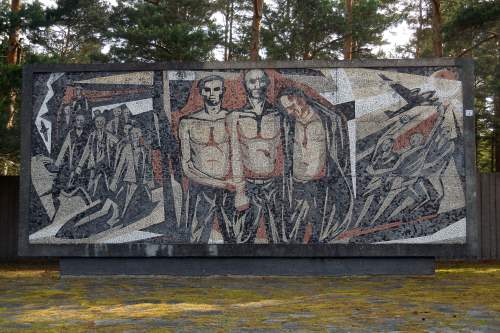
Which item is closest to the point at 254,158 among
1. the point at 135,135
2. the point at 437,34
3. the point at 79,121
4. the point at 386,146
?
the point at 135,135

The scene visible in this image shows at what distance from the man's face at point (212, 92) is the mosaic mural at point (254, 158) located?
2 centimetres

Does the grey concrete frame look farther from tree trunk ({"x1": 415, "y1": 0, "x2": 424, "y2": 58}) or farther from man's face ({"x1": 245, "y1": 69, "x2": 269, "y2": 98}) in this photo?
tree trunk ({"x1": 415, "y1": 0, "x2": 424, "y2": 58})

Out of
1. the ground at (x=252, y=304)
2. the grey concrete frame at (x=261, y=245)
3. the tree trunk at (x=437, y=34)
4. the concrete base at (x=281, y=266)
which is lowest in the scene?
the ground at (x=252, y=304)

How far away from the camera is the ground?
23.6 ft

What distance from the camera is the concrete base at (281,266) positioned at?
38.6ft

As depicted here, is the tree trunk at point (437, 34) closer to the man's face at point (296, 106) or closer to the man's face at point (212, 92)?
the man's face at point (296, 106)

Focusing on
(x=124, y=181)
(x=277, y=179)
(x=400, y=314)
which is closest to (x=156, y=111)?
(x=124, y=181)

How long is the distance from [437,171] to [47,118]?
6871 millimetres

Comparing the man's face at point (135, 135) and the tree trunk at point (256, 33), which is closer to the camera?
the man's face at point (135, 135)

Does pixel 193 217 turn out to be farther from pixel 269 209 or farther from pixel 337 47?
pixel 337 47

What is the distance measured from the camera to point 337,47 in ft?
79.2

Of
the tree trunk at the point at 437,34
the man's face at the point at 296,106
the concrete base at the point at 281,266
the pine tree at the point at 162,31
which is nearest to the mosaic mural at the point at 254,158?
the man's face at the point at 296,106

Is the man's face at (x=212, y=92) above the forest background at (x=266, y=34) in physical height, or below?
below

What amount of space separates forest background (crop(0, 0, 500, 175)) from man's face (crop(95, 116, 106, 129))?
4917 mm
